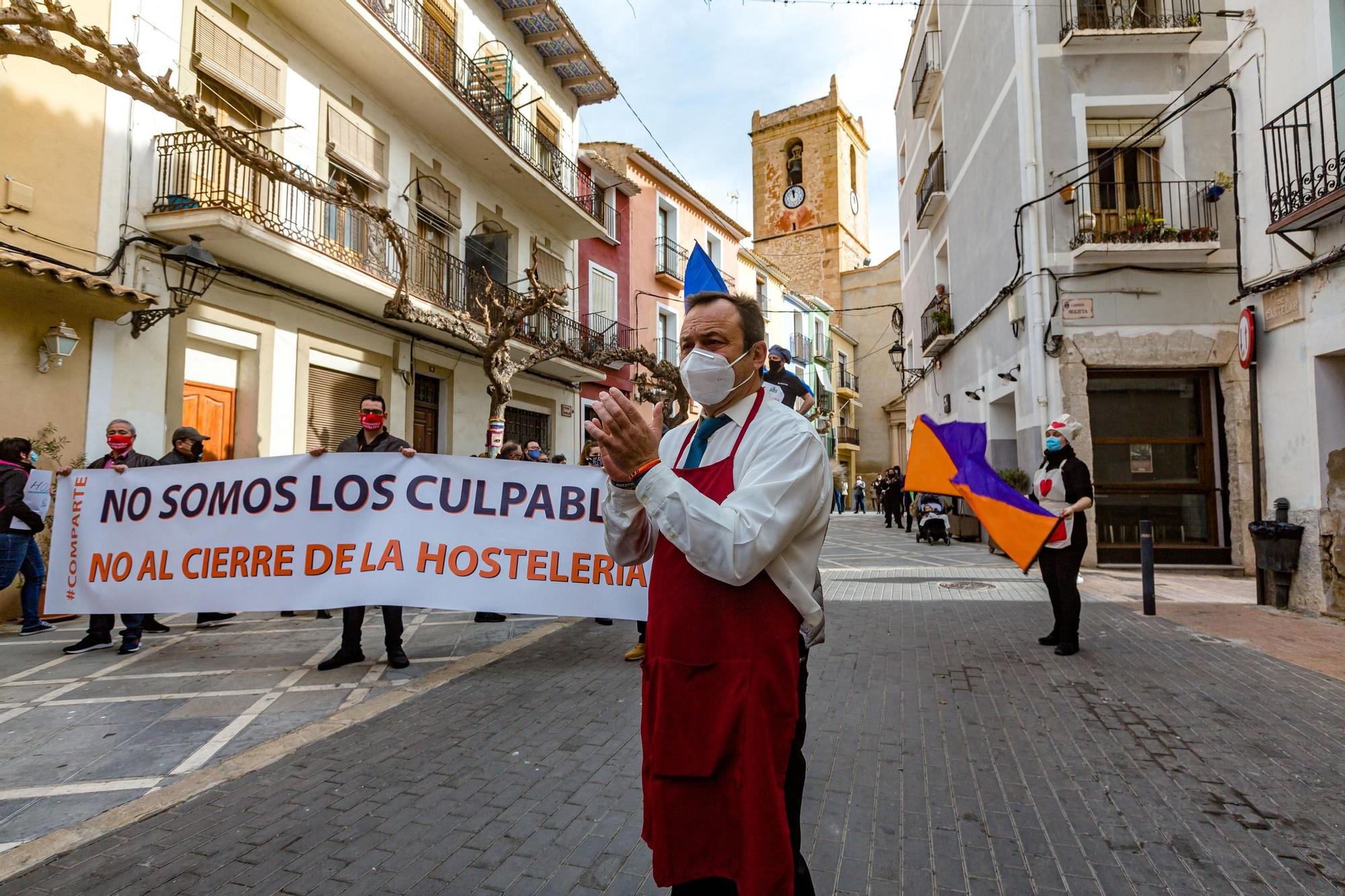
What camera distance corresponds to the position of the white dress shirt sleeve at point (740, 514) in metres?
1.50

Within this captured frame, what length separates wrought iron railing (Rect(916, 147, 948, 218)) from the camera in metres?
17.6

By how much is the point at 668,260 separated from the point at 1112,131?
1498 cm

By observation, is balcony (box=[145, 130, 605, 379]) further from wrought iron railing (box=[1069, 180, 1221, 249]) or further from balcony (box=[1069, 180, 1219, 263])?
wrought iron railing (box=[1069, 180, 1221, 249])

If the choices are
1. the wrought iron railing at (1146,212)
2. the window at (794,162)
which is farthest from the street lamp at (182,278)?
the window at (794,162)

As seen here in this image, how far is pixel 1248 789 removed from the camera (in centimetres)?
324

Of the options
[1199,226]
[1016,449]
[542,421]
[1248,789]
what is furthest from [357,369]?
[1199,226]

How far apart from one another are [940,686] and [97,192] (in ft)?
33.5

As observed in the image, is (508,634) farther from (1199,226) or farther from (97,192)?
(1199,226)

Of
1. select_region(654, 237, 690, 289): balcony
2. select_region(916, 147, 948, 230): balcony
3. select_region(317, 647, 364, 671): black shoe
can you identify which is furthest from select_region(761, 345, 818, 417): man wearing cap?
select_region(654, 237, 690, 289): balcony

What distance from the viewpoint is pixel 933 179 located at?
59.2 feet

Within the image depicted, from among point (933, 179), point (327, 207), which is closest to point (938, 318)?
point (933, 179)

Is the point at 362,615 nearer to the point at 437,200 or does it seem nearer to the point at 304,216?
the point at 304,216

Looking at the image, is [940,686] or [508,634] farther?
[508,634]

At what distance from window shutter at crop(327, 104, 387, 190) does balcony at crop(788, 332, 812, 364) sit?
2469 cm
